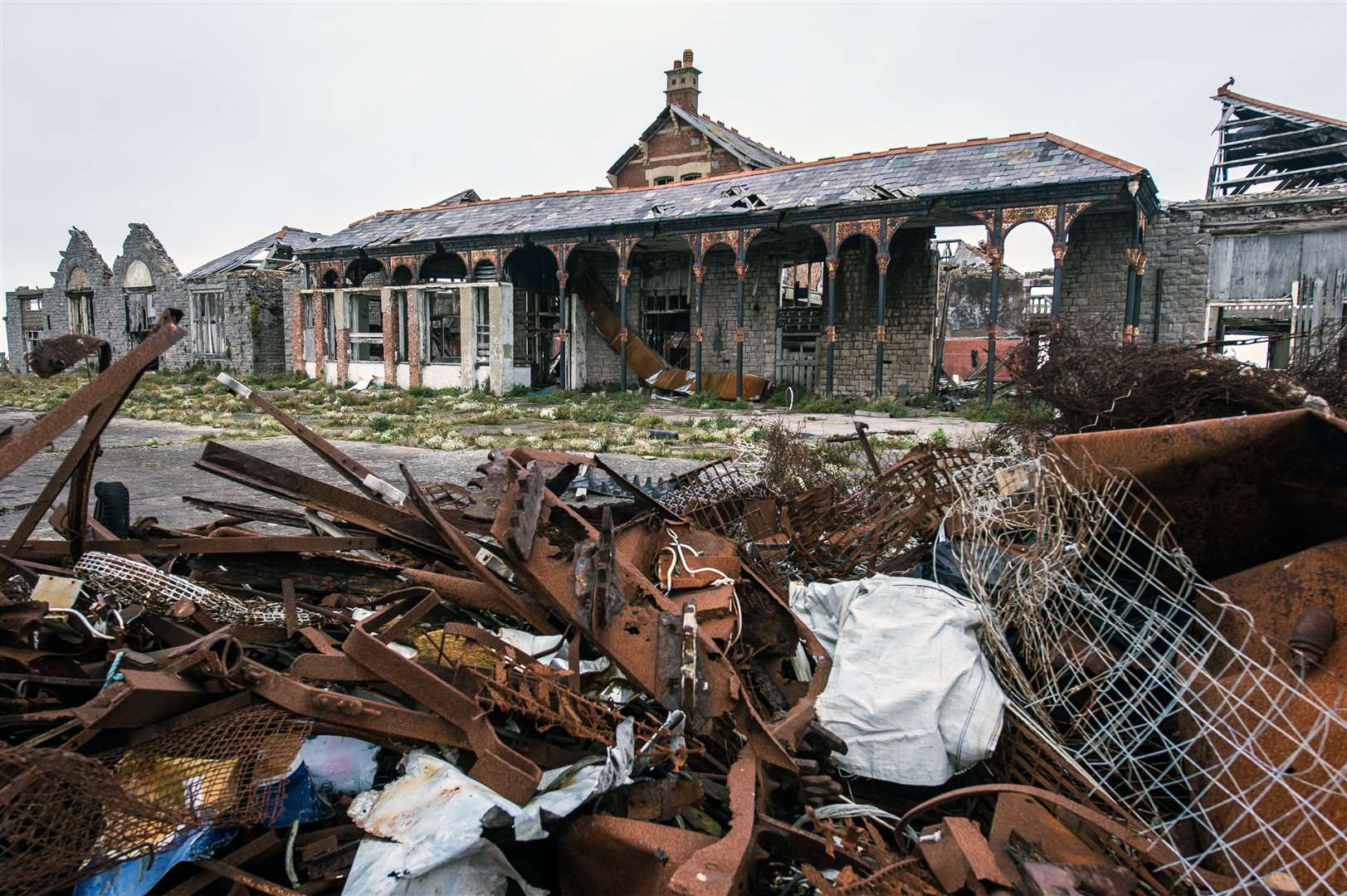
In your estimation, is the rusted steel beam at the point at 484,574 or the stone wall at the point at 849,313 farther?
the stone wall at the point at 849,313

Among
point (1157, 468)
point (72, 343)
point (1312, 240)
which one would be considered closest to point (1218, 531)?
point (1157, 468)

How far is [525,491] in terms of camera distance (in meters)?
2.13

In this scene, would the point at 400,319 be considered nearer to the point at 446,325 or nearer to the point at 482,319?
the point at 446,325

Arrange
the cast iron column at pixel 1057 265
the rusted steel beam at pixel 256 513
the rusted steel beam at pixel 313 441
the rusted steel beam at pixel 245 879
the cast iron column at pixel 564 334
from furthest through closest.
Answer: the cast iron column at pixel 564 334 → the cast iron column at pixel 1057 265 → the rusted steel beam at pixel 256 513 → the rusted steel beam at pixel 313 441 → the rusted steel beam at pixel 245 879

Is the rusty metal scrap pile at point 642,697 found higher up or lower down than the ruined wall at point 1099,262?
lower down

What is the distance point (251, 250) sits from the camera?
1135 inches

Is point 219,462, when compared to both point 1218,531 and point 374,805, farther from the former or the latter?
point 1218,531

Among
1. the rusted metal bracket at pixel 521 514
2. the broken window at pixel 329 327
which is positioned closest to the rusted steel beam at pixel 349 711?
the rusted metal bracket at pixel 521 514

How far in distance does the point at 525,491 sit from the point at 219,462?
4.18 feet

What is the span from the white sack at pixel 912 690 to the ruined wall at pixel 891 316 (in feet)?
51.7

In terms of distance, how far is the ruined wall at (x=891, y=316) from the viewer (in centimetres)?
1758

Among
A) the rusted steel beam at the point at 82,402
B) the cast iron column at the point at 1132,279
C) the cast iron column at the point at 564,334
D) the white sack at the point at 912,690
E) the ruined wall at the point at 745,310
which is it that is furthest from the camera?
the cast iron column at the point at 564,334

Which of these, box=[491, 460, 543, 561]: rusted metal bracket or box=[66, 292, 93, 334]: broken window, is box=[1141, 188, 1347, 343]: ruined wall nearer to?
box=[491, 460, 543, 561]: rusted metal bracket

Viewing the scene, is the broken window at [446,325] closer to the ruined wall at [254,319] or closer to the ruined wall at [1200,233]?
the ruined wall at [254,319]
